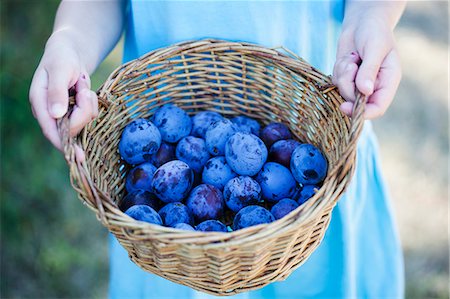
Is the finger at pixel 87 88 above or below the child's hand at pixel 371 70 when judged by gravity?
below

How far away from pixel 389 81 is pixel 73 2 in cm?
63

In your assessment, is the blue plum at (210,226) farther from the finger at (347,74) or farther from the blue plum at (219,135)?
the finger at (347,74)

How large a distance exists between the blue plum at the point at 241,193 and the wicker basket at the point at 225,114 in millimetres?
145

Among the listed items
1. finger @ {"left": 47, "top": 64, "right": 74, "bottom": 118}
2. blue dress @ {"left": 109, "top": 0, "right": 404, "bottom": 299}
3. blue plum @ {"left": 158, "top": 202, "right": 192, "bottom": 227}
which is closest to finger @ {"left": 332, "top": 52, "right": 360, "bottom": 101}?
blue dress @ {"left": 109, "top": 0, "right": 404, "bottom": 299}

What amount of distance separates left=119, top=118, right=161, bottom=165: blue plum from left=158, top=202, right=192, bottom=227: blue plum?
5.0 inches

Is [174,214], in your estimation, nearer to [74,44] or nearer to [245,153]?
[245,153]

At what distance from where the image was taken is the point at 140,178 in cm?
99

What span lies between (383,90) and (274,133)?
0.88 ft

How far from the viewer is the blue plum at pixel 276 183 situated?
0.98 meters

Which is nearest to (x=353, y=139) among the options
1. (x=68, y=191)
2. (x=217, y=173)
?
(x=217, y=173)

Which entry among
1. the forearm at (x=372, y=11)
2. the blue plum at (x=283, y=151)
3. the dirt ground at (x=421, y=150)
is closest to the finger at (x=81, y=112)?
the blue plum at (x=283, y=151)

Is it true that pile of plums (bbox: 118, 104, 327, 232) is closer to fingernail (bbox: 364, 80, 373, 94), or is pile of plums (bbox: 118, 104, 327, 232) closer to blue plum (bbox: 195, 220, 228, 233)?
blue plum (bbox: 195, 220, 228, 233)

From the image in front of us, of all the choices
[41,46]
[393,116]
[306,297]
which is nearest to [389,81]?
[306,297]

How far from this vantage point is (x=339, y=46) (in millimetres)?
969
